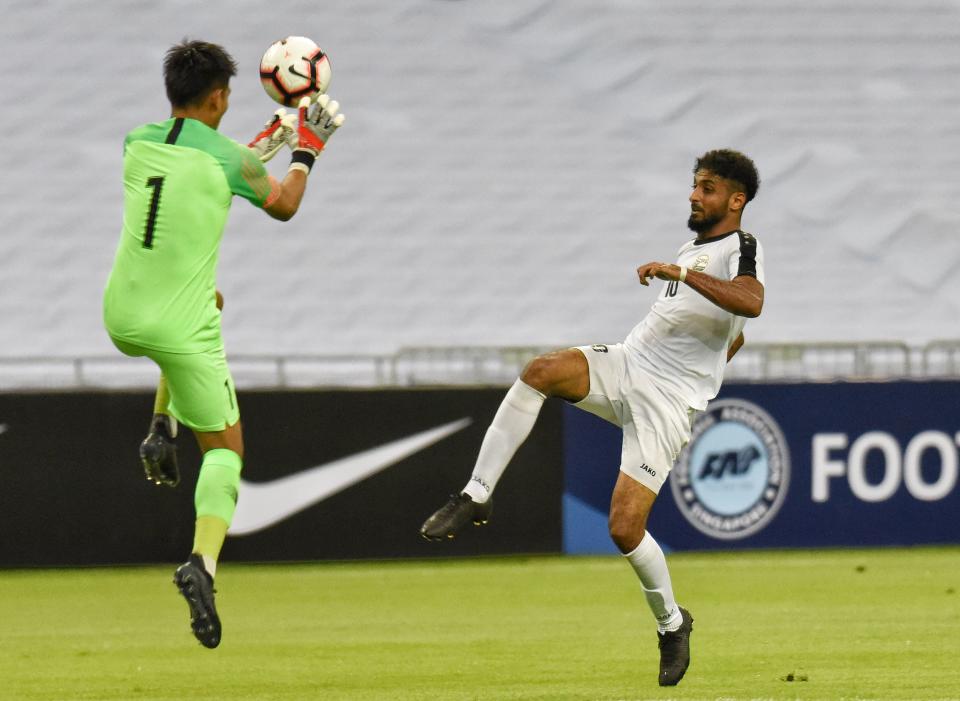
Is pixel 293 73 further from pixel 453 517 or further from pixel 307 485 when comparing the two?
→ pixel 307 485

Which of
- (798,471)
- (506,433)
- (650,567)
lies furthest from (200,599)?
(798,471)

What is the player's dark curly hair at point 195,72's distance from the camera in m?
6.21

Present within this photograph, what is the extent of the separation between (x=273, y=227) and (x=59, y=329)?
2.50 meters

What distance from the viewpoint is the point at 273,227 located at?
1845 cm

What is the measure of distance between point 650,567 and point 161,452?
2.01m

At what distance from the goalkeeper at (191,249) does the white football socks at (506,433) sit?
1138 millimetres

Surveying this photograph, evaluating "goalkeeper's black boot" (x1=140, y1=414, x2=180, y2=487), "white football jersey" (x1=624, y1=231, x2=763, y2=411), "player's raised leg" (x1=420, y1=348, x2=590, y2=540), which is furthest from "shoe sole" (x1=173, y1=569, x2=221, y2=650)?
"white football jersey" (x1=624, y1=231, x2=763, y2=411)

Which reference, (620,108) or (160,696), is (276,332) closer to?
(620,108)

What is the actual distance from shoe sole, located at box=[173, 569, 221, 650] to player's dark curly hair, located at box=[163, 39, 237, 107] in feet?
5.66

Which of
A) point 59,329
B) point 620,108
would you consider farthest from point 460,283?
point 59,329

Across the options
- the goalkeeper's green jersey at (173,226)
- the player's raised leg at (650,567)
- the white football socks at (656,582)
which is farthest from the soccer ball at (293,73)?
the white football socks at (656,582)

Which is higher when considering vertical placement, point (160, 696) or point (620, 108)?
point (620, 108)

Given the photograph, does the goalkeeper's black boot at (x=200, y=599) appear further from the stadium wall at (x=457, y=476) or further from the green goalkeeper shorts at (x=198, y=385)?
the stadium wall at (x=457, y=476)

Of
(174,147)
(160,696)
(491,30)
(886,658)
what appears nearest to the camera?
(174,147)
